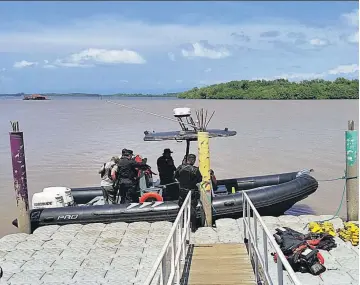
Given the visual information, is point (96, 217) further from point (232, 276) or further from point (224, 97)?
point (224, 97)

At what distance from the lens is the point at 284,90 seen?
243ft

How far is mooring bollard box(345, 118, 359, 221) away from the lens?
8.09 meters

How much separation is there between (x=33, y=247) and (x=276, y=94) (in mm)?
70033

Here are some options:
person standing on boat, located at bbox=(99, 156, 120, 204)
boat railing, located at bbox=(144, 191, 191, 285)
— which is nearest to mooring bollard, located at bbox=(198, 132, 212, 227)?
person standing on boat, located at bbox=(99, 156, 120, 204)

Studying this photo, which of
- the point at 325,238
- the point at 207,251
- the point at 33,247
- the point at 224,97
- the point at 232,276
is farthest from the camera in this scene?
the point at 224,97

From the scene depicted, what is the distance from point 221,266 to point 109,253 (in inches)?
71.3

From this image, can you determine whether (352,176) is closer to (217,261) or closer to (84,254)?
(217,261)

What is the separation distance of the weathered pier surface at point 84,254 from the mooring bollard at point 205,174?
64cm

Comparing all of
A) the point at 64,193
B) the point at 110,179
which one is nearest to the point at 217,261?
the point at 110,179

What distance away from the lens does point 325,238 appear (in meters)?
6.75

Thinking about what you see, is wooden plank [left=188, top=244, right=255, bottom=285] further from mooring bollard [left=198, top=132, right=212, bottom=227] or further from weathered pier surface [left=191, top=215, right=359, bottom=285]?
mooring bollard [left=198, top=132, right=212, bottom=227]

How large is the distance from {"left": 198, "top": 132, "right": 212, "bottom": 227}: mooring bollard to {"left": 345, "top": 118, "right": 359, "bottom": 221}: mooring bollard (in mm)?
2166

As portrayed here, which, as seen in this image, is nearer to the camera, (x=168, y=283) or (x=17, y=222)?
(x=168, y=283)

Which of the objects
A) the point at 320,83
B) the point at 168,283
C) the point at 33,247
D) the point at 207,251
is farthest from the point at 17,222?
the point at 320,83
